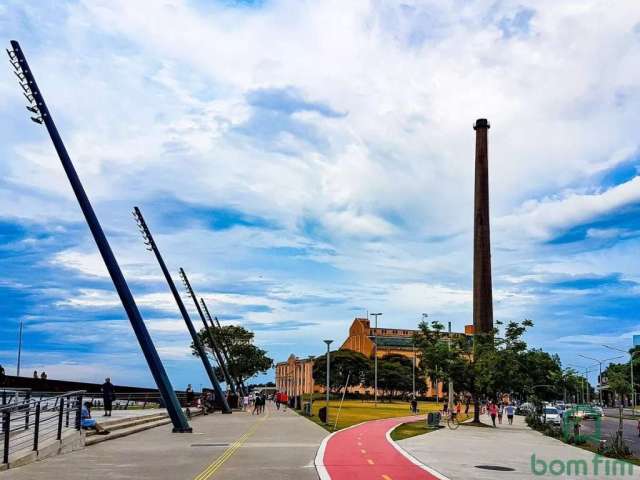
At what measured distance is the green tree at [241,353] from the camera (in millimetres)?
91625

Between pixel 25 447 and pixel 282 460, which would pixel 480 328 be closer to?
pixel 282 460

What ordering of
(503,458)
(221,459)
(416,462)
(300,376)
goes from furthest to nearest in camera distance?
1. (300,376)
2. (503,458)
3. (416,462)
4. (221,459)

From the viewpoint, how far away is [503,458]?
21844 millimetres

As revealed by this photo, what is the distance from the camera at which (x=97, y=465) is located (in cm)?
1683

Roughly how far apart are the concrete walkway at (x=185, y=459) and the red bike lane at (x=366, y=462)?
48 cm

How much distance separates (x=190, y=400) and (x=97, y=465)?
36158 millimetres

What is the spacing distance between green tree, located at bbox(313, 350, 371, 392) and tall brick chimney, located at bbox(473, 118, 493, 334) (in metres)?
64.3

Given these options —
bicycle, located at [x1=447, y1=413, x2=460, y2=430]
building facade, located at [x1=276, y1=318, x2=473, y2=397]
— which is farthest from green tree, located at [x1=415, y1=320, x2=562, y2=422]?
building facade, located at [x1=276, y1=318, x2=473, y2=397]

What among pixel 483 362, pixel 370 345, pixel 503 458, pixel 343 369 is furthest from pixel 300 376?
pixel 503 458

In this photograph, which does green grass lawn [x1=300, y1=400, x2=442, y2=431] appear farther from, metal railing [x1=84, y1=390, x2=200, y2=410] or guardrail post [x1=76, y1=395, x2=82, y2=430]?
guardrail post [x1=76, y1=395, x2=82, y2=430]

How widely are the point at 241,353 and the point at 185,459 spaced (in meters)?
75.1

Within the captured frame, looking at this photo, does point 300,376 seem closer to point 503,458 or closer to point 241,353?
point 241,353

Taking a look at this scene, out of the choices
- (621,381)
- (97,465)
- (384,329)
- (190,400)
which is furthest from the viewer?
(384,329)

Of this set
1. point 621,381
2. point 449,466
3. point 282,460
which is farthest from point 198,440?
point 621,381
